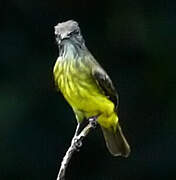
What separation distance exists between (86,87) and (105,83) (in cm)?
8

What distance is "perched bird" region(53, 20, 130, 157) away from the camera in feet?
7.39

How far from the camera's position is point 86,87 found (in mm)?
2514

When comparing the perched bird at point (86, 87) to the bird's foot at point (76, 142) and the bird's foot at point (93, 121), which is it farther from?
the bird's foot at point (76, 142)

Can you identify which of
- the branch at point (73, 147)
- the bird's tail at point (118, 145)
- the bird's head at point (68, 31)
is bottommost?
the bird's tail at point (118, 145)

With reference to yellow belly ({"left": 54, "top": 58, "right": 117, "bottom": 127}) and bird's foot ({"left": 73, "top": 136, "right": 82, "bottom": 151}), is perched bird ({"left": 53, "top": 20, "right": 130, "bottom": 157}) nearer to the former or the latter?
yellow belly ({"left": 54, "top": 58, "right": 117, "bottom": 127})

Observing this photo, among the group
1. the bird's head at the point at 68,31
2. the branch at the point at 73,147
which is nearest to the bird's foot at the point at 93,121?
the branch at the point at 73,147

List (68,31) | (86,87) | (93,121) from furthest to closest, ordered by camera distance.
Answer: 1. (86,87)
2. (93,121)
3. (68,31)

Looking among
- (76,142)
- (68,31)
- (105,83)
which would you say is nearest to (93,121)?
(105,83)

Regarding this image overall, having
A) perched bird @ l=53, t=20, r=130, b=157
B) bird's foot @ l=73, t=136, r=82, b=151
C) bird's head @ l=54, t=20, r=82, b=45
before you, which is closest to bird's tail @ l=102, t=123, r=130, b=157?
perched bird @ l=53, t=20, r=130, b=157

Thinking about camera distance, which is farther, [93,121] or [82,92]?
[82,92]

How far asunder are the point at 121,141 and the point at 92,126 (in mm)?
358

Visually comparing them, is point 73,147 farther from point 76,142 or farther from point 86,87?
point 86,87

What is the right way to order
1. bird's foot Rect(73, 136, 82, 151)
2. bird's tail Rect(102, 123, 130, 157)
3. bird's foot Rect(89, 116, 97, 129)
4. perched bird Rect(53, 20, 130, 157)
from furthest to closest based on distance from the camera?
bird's tail Rect(102, 123, 130, 157) < bird's foot Rect(89, 116, 97, 129) < perched bird Rect(53, 20, 130, 157) < bird's foot Rect(73, 136, 82, 151)

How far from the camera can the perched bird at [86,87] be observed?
7.39 feet
